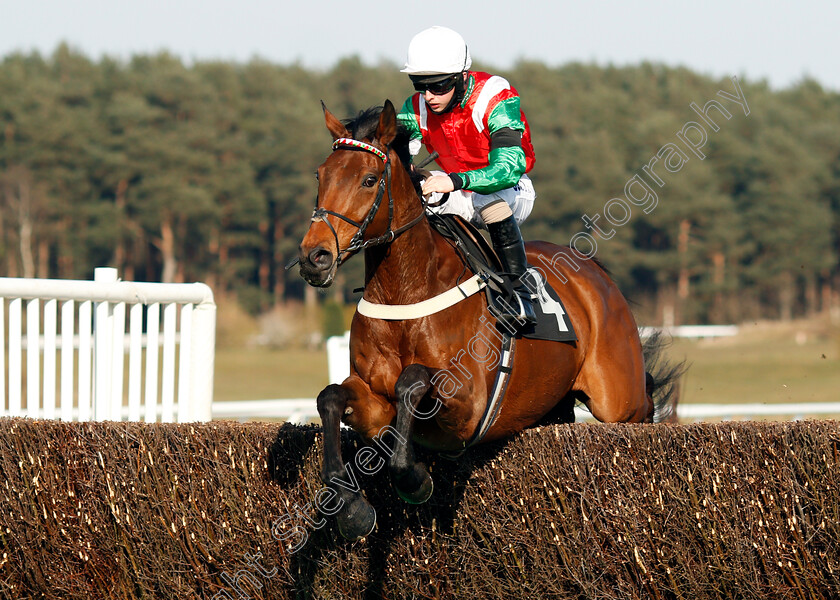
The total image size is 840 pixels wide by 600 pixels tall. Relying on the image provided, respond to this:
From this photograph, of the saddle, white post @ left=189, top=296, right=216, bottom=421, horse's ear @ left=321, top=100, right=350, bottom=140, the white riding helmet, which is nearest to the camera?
horse's ear @ left=321, top=100, right=350, bottom=140

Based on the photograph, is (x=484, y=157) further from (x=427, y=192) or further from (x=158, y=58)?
(x=158, y=58)

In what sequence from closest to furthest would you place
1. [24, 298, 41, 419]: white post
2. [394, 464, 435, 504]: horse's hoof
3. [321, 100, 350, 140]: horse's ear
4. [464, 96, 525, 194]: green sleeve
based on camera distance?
[394, 464, 435, 504]: horse's hoof < [321, 100, 350, 140]: horse's ear < [464, 96, 525, 194]: green sleeve < [24, 298, 41, 419]: white post

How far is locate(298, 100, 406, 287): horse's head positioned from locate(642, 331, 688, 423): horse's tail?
8.71 feet

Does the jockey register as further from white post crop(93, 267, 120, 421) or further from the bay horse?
white post crop(93, 267, 120, 421)

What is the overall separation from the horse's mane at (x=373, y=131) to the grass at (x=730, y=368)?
377 inches

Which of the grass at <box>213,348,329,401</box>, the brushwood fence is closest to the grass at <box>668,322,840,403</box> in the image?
the grass at <box>213,348,329,401</box>

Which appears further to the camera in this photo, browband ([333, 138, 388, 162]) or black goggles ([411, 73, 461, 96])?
black goggles ([411, 73, 461, 96])

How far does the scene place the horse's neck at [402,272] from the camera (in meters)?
4.05

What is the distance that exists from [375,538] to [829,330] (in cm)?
2700

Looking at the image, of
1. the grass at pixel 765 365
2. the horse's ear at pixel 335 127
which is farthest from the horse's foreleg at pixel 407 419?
the grass at pixel 765 365

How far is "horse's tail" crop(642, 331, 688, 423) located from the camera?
6.05 m

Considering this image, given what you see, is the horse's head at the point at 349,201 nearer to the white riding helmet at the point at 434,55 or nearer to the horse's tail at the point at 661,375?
the white riding helmet at the point at 434,55

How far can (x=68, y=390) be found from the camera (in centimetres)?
518

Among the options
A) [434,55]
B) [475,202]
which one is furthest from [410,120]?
[475,202]
